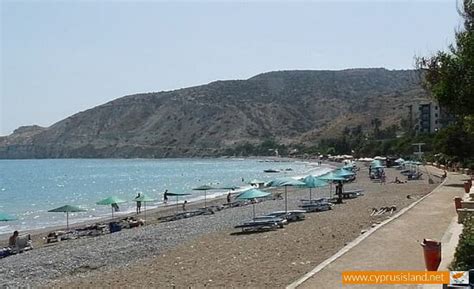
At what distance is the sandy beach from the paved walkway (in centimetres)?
127

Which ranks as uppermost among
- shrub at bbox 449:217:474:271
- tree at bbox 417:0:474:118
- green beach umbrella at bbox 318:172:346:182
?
tree at bbox 417:0:474:118

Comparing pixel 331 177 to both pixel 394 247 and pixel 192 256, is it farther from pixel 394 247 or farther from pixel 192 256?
pixel 394 247

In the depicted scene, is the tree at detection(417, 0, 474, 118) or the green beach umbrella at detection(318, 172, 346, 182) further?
the green beach umbrella at detection(318, 172, 346, 182)

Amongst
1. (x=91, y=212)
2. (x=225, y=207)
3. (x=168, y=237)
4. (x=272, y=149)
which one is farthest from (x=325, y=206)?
(x=272, y=149)

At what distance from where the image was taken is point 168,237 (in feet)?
72.8

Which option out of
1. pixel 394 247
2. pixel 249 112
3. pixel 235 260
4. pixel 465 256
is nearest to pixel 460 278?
pixel 465 256

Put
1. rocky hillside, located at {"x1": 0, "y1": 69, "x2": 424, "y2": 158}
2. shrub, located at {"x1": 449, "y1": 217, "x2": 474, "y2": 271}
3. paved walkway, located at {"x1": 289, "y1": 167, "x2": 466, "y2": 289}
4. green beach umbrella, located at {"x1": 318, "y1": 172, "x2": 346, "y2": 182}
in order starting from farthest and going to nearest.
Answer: rocky hillside, located at {"x1": 0, "y1": 69, "x2": 424, "y2": 158} < green beach umbrella, located at {"x1": 318, "y1": 172, "x2": 346, "y2": 182} < paved walkway, located at {"x1": 289, "y1": 167, "x2": 466, "y2": 289} < shrub, located at {"x1": 449, "y1": 217, "x2": 474, "y2": 271}

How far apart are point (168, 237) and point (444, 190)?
12486 mm

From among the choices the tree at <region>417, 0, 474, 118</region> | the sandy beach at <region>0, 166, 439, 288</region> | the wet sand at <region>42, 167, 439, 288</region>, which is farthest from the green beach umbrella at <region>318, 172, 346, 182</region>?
the tree at <region>417, 0, 474, 118</region>

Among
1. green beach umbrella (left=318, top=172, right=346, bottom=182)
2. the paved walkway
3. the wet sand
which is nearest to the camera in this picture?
the paved walkway

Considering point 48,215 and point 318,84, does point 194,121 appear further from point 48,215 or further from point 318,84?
point 48,215

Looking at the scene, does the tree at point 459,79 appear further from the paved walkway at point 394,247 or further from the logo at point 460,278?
the logo at point 460,278

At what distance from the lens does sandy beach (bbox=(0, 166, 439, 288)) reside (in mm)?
13016

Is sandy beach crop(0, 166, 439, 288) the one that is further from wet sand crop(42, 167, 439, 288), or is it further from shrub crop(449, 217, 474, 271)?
shrub crop(449, 217, 474, 271)
